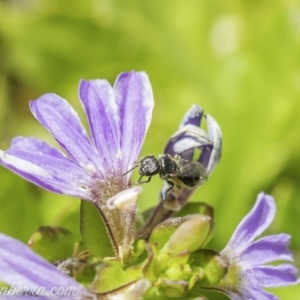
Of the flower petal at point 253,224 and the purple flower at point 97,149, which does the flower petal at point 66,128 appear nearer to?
the purple flower at point 97,149

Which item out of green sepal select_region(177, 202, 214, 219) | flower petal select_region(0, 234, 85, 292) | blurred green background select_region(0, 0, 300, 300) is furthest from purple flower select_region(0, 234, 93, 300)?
blurred green background select_region(0, 0, 300, 300)

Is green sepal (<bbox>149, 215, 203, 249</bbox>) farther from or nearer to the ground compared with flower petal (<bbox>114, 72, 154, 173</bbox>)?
nearer to the ground

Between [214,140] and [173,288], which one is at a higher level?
[214,140]

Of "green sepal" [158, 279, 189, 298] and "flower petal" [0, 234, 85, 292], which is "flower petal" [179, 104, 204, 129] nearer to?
"green sepal" [158, 279, 189, 298]

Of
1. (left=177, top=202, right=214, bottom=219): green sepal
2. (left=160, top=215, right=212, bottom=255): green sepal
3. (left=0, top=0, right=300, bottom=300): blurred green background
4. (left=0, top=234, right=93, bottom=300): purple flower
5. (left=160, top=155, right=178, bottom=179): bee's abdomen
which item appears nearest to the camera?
(left=0, top=234, right=93, bottom=300): purple flower

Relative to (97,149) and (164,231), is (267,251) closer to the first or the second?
(164,231)

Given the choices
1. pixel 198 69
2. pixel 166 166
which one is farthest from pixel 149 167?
pixel 198 69

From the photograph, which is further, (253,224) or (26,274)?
(253,224)
